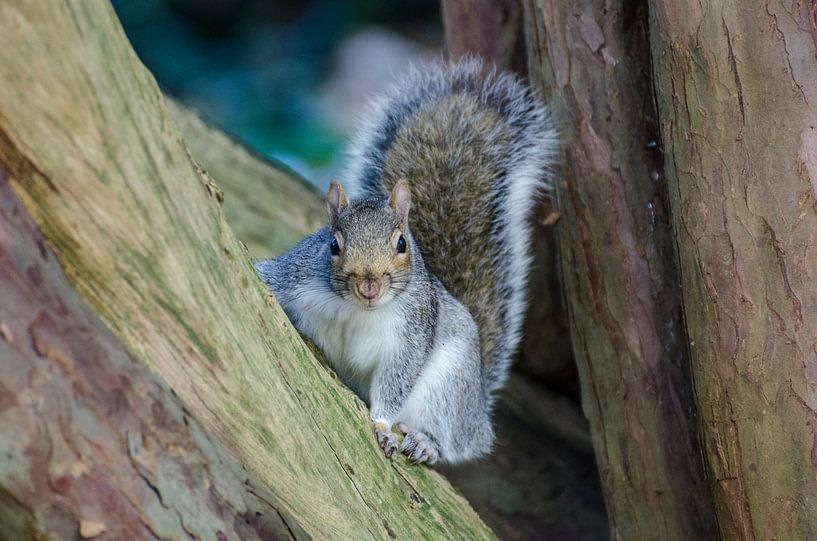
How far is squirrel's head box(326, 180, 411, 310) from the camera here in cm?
157

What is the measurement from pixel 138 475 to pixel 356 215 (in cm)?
82

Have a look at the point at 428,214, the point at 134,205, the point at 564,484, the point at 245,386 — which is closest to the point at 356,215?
the point at 428,214

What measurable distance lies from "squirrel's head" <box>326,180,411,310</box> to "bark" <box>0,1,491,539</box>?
237 mm

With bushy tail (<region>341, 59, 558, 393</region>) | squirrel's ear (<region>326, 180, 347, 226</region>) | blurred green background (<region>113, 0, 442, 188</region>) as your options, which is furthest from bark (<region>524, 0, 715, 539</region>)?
blurred green background (<region>113, 0, 442, 188</region>)

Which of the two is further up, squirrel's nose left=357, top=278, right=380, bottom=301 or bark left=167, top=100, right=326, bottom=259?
bark left=167, top=100, right=326, bottom=259

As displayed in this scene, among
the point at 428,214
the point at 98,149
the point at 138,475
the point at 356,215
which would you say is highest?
the point at 428,214

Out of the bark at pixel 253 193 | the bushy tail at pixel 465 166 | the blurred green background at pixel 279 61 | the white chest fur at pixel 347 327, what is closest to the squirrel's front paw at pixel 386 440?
the white chest fur at pixel 347 327

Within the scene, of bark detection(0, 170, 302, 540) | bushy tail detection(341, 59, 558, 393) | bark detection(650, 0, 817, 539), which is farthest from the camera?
bushy tail detection(341, 59, 558, 393)

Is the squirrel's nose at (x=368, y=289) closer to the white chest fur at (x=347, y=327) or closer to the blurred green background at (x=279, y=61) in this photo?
the white chest fur at (x=347, y=327)

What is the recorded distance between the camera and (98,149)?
2.89ft

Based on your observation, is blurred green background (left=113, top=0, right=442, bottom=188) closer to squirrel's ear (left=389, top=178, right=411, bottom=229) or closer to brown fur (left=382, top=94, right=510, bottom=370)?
brown fur (left=382, top=94, right=510, bottom=370)

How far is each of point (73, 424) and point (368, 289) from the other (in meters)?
0.76

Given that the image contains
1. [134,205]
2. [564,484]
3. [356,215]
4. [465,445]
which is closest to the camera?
[134,205]

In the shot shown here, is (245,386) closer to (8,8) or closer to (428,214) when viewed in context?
(8,8)
